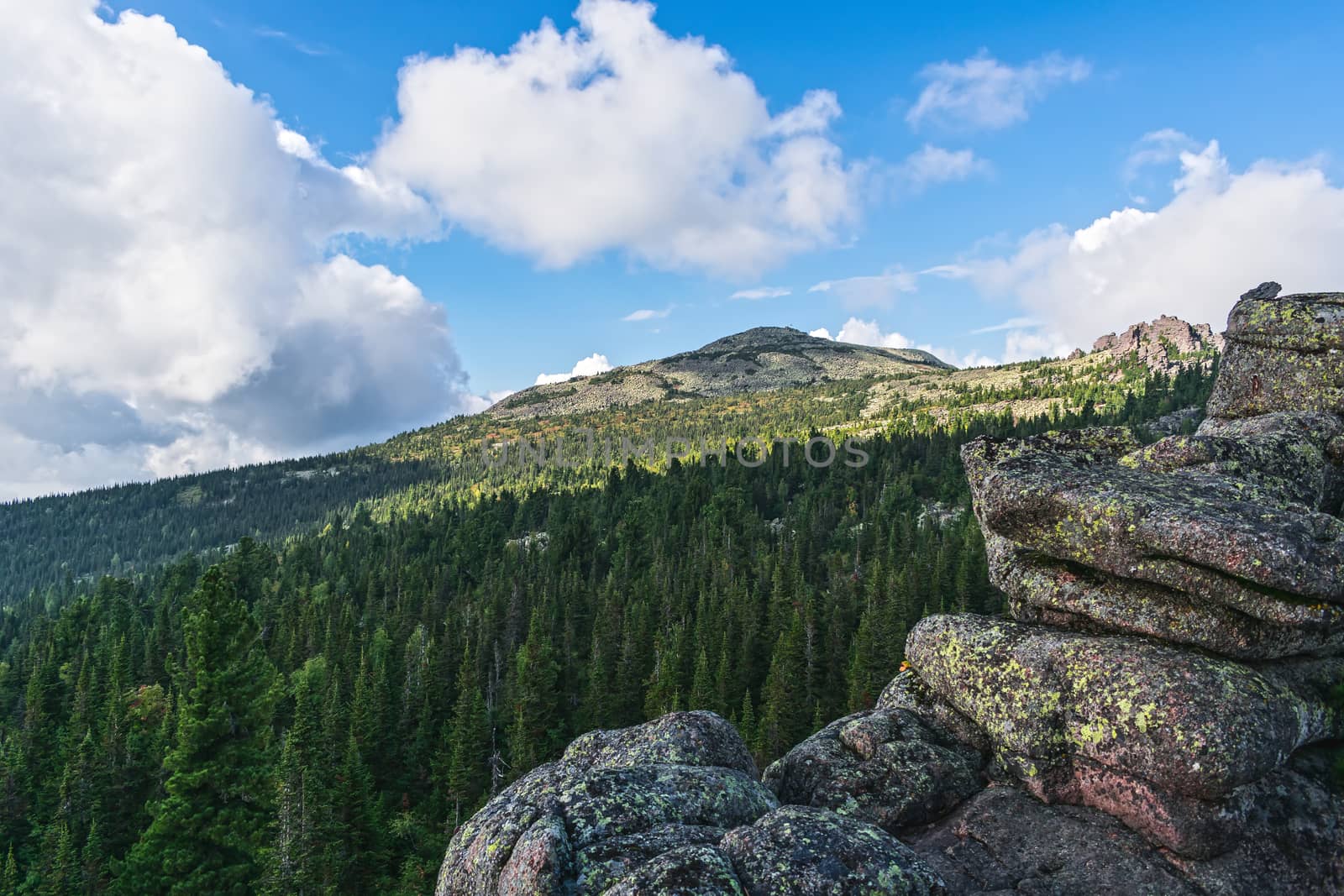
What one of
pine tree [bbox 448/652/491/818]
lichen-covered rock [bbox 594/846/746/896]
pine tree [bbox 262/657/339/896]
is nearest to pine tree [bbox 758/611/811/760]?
pine tree [bbox 448/652/491/818]

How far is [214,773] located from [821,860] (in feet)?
129

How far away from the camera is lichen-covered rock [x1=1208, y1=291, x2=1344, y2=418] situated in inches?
826

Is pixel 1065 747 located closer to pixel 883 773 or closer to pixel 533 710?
pixel 883 773

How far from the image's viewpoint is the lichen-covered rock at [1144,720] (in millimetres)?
12898

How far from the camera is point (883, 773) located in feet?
52.4

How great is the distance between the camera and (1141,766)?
1343 cm

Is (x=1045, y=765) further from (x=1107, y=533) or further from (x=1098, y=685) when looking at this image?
(x=1107, y=533)

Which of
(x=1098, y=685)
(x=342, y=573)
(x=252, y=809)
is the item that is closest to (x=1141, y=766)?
(x=1098, y=685)

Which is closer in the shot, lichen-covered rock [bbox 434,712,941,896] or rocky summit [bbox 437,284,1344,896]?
lichen-covered rock [bbox 434,712,941,896]

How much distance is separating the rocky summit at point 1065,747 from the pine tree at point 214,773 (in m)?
31.1

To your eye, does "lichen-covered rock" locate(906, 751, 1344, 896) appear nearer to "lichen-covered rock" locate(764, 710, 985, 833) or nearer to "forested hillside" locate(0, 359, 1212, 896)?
"lichen-covered rock" locate(764, 710, 985, 833)

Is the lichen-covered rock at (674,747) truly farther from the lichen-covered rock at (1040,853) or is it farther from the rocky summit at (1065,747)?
the lichen-covered rock at (1040,853)

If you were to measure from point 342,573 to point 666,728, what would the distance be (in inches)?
6888

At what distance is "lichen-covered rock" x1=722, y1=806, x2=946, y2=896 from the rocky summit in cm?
4
